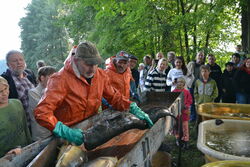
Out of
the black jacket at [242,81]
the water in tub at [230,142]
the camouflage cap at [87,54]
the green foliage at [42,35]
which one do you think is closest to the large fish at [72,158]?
the camouflage cap at [87,54]

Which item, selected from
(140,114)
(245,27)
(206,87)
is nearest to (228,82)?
(206,87)

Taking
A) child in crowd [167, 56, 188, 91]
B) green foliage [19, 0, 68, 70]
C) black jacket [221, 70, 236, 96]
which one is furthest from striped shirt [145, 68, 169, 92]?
green foliage [19, 0, 68, 70]

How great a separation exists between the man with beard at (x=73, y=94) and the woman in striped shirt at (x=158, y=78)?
119 inches

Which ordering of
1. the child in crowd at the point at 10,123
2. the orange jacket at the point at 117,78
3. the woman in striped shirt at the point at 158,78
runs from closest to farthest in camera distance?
the child in crowd at the point at 10,123 < the orange jacket at the point at 117,78 < the woman in striped shirt at the point at 158,78

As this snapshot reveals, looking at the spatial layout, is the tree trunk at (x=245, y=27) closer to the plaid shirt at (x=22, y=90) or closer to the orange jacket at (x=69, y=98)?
the orange jacket at (x=69, y=98)

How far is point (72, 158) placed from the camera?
170 centimetres

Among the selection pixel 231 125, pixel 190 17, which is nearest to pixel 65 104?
pixel 231 125

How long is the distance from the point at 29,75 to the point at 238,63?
515 cm

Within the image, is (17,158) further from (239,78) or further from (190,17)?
(190,17)

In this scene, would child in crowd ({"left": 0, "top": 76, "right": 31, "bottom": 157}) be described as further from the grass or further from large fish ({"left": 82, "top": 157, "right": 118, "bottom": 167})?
the grass

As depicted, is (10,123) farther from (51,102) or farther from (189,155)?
(189,155)

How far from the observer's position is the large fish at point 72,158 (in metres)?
1.65

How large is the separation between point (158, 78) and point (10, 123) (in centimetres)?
390

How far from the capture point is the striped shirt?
5.57 metres
